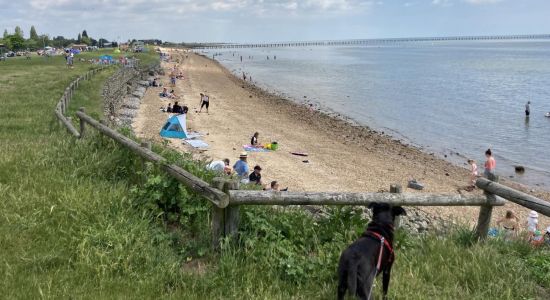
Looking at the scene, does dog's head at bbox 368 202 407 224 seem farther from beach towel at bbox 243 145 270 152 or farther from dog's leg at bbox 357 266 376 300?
beach towel at bbox 243 145 270 152

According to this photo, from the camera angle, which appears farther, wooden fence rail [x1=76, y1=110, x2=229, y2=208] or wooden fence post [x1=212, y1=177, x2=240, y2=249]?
wooden fence post [x1=212, y1=177, x2=240, y2=249]

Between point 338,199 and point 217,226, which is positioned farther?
point 338,199

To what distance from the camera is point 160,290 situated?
4480 mm

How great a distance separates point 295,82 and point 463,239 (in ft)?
196

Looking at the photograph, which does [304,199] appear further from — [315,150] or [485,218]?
[315,150]

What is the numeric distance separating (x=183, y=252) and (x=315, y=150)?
1860 centimetres

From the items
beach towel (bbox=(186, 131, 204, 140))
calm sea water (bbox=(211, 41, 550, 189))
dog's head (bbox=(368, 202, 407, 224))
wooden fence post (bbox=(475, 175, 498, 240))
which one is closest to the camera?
dog's head (bbox=(368, 202, 407, 224))

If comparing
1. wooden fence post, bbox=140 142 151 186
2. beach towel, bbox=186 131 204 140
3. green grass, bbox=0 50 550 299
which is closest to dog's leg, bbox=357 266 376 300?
green grass, bbox=0 50 550 299

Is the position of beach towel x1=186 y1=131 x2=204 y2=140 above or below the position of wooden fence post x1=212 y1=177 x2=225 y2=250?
below

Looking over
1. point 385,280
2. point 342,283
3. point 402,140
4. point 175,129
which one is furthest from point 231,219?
point 402,140

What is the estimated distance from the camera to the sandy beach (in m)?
17.8

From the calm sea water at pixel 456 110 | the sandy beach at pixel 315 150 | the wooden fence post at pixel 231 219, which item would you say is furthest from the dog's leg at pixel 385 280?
the calm sea water at pixel 456 110

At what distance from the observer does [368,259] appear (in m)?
4.31

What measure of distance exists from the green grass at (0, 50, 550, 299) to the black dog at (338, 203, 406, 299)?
0.39 meters
